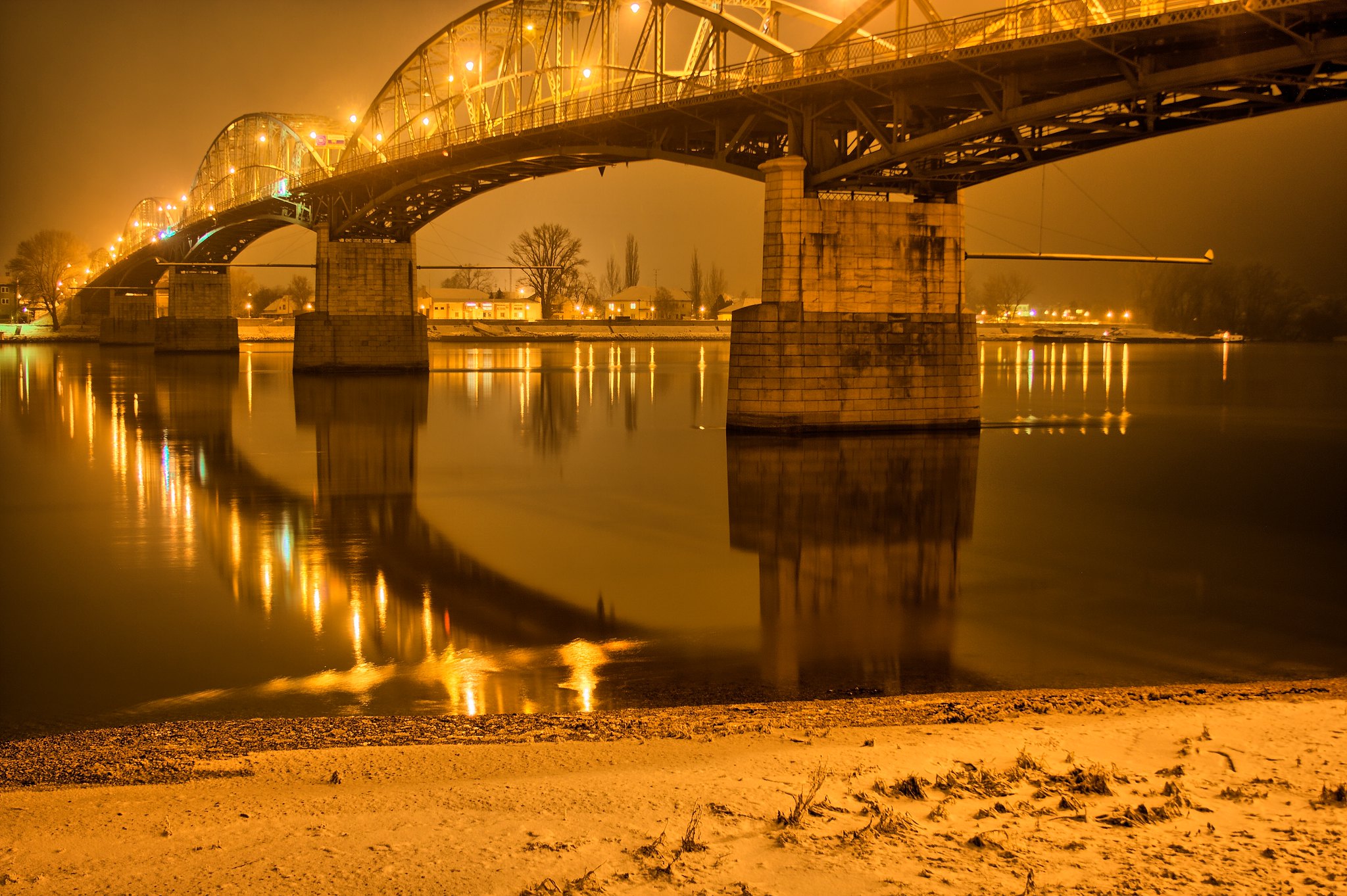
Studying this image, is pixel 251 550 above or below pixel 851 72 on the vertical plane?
below

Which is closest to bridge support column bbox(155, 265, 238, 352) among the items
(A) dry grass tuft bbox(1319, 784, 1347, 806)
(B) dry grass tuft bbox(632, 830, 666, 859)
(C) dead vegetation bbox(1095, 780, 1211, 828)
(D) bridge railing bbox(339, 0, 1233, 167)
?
(D) bridge railing bbox(339, 0, 1233, 167)

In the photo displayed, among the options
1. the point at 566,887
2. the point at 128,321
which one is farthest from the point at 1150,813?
the point at 128,321

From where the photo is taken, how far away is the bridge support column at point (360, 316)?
5878cm

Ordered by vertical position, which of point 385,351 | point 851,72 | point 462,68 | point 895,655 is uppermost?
point 462,68

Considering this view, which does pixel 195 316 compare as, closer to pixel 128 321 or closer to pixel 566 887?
pixel 128 321

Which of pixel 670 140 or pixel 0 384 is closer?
pixel 670 140

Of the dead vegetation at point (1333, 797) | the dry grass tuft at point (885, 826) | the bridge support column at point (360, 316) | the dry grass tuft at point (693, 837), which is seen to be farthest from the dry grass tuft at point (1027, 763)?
the bridge support column at point (360, 316)

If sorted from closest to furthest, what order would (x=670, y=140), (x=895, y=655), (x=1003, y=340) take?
(x=895, y=655), (x=670, y=140), (x=1003, y=340)

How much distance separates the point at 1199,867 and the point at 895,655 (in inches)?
231

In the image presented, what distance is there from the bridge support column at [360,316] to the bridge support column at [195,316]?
3606 cm

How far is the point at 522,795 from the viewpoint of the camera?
19.1 ft

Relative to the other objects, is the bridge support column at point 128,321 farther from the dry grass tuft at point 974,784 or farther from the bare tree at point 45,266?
the dry grass tuft at point 974,784

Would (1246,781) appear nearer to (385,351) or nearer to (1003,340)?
(385,351)

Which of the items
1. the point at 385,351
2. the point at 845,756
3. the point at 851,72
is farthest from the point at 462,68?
the point at 845,756
